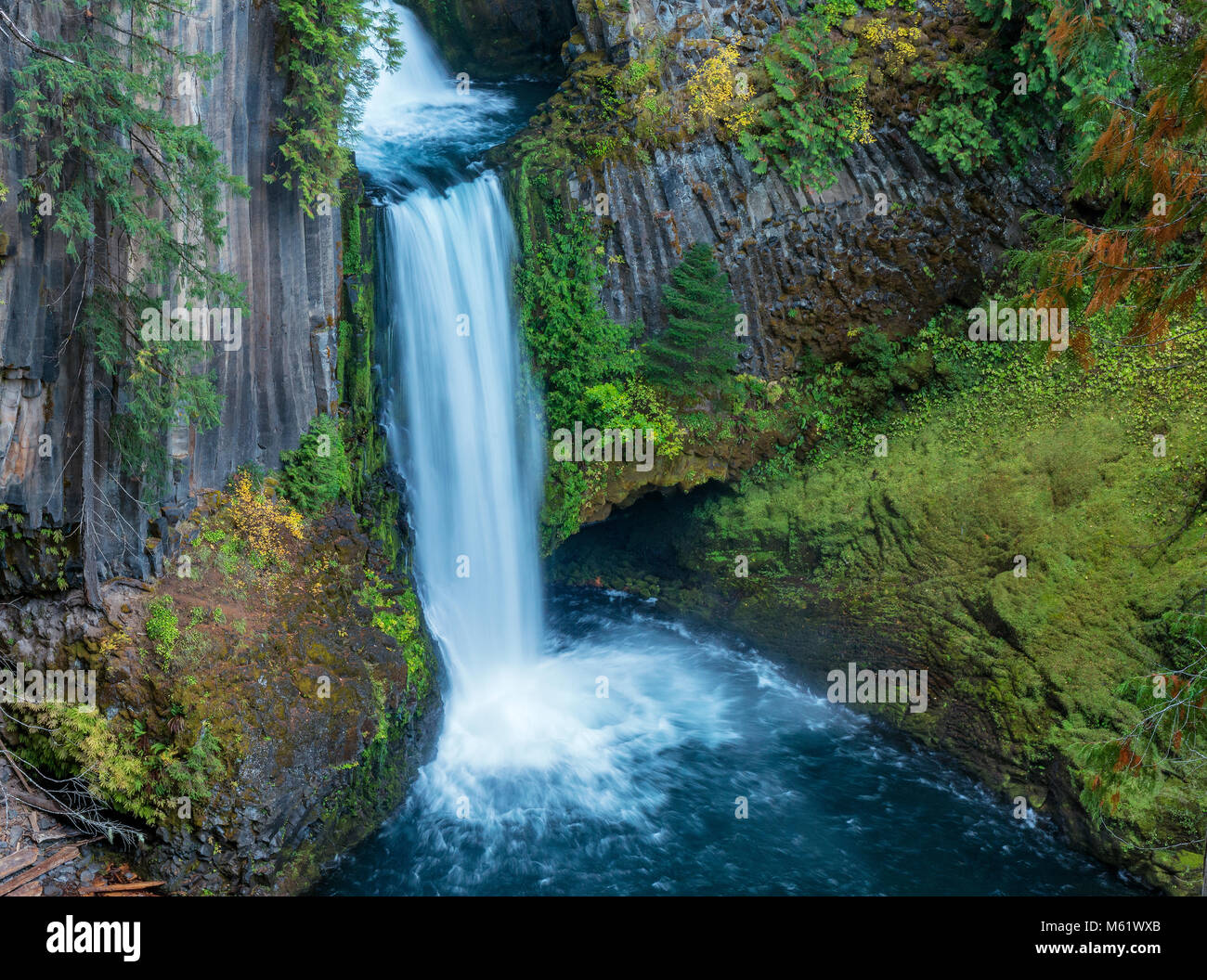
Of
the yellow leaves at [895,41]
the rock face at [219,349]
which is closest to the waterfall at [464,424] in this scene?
the rock face at [219,349]

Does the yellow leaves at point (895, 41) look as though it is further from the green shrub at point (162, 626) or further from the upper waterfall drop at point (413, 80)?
the green shrub at point (162, 626)

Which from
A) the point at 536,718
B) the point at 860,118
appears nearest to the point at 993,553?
the point at 536,718

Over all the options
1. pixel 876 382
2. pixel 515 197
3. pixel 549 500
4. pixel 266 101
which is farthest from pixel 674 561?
pixel 266 101

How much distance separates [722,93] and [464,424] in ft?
23.6

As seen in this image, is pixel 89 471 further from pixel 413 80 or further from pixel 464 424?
pixel 413 80

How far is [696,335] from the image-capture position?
15.0 m

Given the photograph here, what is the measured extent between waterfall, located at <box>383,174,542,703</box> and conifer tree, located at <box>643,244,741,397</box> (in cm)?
260

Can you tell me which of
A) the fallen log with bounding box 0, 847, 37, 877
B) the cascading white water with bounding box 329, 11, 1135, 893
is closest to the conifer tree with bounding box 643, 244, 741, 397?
the cascading white water with bounding box 329, 11, 1135, 893

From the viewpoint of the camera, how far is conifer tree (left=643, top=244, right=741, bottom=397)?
48.5 ft

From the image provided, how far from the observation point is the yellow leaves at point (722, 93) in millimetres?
14805

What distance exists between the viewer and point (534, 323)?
14.7 meters

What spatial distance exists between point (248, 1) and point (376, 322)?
415cm

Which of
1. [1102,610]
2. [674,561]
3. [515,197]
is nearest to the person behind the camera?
[1102,610]
